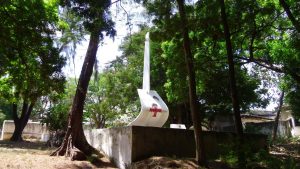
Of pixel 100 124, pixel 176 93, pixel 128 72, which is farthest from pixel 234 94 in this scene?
pixel 100 124

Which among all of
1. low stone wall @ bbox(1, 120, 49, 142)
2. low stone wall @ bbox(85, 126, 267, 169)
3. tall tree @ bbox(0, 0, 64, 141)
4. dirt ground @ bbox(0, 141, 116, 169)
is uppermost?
tall tree @ bbox(0, 0, 64, 141)

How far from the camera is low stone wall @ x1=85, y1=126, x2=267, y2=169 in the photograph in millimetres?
11719

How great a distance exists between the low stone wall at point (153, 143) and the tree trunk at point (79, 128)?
42.6 inches

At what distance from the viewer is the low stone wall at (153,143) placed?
11.7 meters

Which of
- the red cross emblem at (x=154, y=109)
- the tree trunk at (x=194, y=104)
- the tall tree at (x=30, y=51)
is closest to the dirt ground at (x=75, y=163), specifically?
the tree trunk at (x=194, y=104)

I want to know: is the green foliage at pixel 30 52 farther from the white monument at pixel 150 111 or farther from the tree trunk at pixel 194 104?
the tree trunk at pixel 194 104

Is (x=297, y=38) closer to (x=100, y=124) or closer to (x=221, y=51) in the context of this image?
(x=221, y=51)

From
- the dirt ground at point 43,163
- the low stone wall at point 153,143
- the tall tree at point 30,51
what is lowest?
the dirt ground at point 43,163

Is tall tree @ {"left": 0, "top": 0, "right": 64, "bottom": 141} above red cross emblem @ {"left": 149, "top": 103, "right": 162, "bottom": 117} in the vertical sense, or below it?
above

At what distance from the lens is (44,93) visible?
11352 mm

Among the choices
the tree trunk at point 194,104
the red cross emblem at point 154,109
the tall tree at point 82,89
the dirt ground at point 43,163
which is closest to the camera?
the tall tree at point 82,89

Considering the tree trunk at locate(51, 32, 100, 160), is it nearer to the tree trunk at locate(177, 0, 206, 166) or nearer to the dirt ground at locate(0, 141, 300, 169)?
the dirt ground at locate(0, 141, 300, 169)

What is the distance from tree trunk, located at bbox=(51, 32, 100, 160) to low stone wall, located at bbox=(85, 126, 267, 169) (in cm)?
108

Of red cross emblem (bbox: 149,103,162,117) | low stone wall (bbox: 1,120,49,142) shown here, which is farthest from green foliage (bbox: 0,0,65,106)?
low stone wall (bbox: 1,120,49,142)
